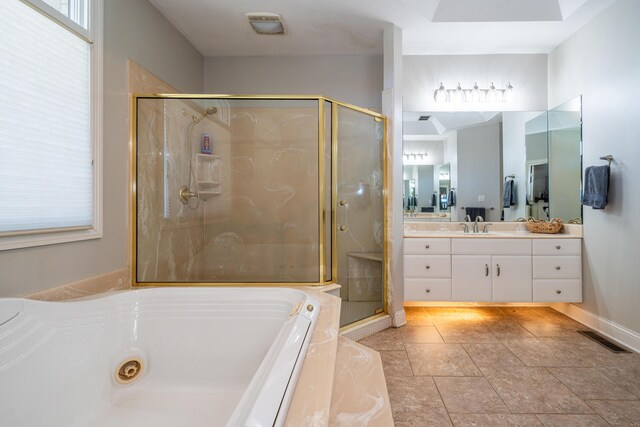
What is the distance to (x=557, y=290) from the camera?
8.50 feet

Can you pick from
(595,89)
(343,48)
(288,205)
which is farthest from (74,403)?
(595,89)

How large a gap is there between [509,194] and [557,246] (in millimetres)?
650

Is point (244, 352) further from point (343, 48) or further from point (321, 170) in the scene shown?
point (343, 48)

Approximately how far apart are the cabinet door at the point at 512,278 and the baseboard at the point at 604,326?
46 centimetres

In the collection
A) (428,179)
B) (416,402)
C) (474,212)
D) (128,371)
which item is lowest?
(416,402)

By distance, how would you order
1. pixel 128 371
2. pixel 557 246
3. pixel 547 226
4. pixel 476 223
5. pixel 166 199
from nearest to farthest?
pixel 128 371 < pixel 166 199 < pixel 557 246 < pixel 547 226 < pixel 476 223

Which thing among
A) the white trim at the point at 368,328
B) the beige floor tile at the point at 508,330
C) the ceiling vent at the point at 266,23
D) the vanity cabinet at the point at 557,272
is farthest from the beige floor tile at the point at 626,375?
the ceiling vent at the point at 266,23

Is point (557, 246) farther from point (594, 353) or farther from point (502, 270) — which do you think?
point (594, 353)

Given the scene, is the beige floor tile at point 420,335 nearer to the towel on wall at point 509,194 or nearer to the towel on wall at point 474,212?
the towel on wall at point 474,212

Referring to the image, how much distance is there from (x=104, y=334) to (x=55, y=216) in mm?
657

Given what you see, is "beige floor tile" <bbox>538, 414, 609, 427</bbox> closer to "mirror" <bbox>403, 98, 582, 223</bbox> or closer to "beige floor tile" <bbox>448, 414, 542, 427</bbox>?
"beige floor tile" <bbox>448, 414, 542, 427</bbox>

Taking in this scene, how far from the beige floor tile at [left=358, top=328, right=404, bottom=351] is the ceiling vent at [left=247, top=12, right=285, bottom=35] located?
2704 millimetres

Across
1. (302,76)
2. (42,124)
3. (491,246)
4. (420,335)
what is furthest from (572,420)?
(302,76)

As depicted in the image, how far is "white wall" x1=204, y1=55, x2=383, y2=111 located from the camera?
3121 millimetres
